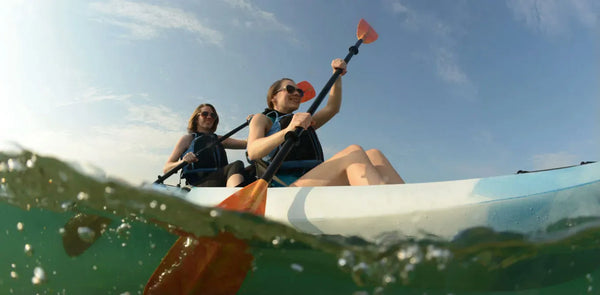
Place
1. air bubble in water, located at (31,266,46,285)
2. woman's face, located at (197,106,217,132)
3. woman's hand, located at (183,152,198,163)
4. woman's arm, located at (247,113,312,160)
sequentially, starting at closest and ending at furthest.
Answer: air bubble in water, located at (31,266,46,285), woman's arm, located at (247,113,312,160), woman's hand, located at (183,152,198,163), woman's face, located at (197,106,217,132)

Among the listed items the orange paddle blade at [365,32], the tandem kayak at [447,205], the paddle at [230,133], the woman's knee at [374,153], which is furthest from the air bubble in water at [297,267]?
the orange paddle blade at [365,32]

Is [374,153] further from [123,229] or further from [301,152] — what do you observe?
[123,229]

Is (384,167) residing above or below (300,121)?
below

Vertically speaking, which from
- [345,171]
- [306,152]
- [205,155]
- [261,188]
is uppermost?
[205,155]

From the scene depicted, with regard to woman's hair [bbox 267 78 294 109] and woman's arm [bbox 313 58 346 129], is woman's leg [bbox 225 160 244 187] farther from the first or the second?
woman's arm [bbox 313 58 346 129]

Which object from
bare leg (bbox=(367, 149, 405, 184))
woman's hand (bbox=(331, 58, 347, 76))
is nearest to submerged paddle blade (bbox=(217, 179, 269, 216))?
bare leg (bbox=(367, 149, 405, 184))

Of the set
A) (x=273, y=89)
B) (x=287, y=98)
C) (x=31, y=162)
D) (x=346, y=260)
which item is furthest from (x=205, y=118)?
(x=346, y=260)

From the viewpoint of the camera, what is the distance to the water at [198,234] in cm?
147

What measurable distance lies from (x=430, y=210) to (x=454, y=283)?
52 centimetres

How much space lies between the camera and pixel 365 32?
4414mm

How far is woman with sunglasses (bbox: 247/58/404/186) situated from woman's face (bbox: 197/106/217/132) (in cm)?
178

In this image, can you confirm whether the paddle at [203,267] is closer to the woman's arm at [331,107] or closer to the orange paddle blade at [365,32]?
the woman's arm at [331,107]

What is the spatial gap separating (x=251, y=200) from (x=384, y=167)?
94 centimetres

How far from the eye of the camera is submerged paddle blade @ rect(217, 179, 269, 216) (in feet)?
6.24
